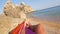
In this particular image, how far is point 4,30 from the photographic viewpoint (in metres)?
6.65

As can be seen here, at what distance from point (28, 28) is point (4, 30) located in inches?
168

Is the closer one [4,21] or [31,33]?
[31,33]

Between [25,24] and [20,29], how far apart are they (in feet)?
0.39

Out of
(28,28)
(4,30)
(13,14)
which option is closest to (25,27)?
(28,28)

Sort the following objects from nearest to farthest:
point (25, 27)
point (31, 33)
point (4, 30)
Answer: point (31, 33) → point (25, 27) → point (4, 30)

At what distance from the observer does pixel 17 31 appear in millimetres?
2576

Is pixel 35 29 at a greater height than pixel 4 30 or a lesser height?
greater

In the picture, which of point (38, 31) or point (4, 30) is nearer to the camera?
point (38, 31)

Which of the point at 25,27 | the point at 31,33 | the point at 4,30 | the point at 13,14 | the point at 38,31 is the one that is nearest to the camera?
the point at 38,31

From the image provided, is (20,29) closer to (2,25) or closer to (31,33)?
→ (31,33)

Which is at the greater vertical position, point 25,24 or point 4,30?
point 25,24

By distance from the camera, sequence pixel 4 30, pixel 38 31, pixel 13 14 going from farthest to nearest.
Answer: pixel 13 14
pixel 4 30
pixel 38 31

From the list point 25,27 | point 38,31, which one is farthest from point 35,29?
point 25,27

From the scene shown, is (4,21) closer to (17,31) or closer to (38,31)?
(17,31)
